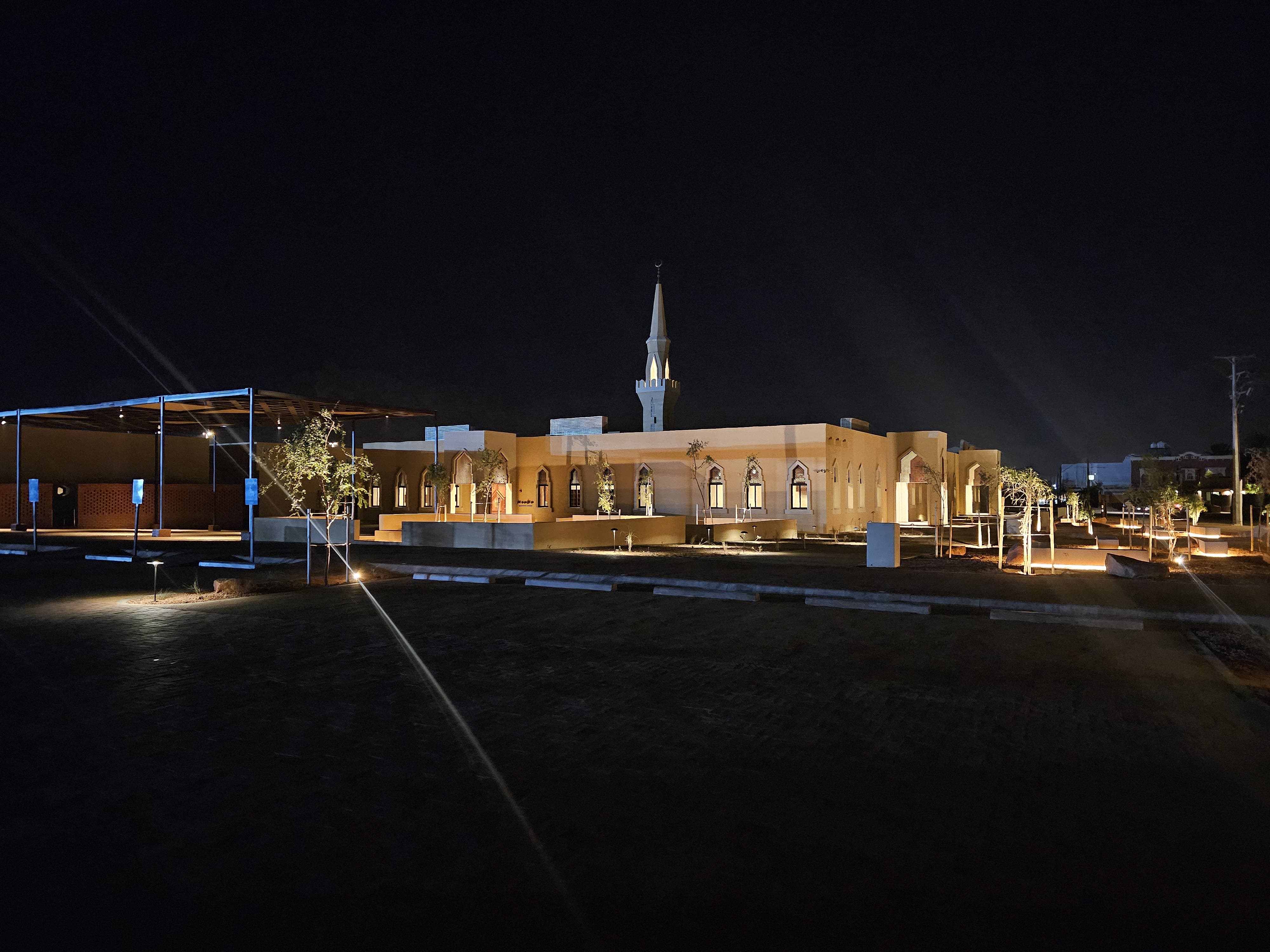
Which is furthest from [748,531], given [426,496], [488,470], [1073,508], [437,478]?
[1073,508]

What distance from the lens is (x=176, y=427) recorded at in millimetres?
32312

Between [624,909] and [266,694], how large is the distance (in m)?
4.04

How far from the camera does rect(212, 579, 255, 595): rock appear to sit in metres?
11.9

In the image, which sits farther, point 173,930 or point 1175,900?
point 1175,900

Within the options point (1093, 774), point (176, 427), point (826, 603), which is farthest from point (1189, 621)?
point (176, 427)

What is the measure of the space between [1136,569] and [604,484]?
23.3m

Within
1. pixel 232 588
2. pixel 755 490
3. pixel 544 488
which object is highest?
Result: pixel 544 488

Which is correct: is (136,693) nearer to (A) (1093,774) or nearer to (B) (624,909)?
(B) (624,909)

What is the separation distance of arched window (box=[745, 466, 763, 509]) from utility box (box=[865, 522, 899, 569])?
19666 millimetres

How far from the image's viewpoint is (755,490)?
3634cm

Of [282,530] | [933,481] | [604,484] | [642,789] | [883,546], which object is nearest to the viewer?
[642,789]

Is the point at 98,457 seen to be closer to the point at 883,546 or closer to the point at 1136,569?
the point at 883,546

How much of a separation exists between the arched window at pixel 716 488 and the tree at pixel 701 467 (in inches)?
5.7

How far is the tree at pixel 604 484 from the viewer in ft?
113
